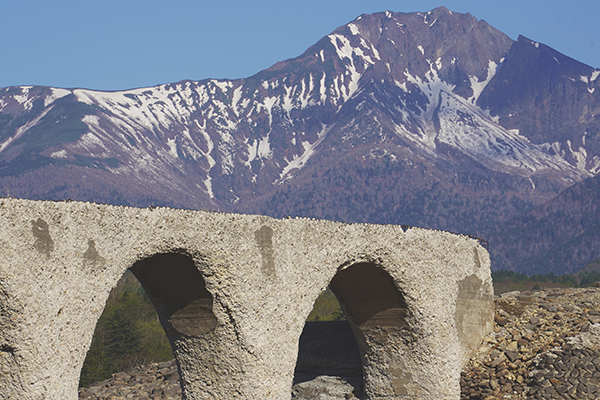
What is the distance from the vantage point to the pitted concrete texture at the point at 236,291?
10.7 m

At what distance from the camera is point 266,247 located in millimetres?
14359

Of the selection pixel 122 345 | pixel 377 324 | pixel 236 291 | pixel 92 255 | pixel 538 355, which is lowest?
pixel 538 355

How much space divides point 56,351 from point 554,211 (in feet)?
624

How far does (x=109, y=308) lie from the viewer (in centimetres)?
5397

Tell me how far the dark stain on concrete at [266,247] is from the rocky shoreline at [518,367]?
601 cm

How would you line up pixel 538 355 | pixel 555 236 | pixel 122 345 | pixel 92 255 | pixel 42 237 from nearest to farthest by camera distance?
pixel 42 237 → pixel 92 255 → pixel 538 355 → pixel 122 345 → pixel 555 236

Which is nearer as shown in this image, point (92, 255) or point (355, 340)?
point (92, 255)

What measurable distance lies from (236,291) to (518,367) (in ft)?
28.3

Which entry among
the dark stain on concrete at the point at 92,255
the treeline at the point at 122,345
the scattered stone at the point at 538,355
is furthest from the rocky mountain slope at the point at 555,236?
the dark stain on concrete at the point at 92,255

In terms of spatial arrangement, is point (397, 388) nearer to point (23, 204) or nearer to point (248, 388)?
point (248, 388)

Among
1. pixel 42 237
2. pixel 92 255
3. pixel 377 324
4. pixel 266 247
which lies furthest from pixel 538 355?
pixel 42 237

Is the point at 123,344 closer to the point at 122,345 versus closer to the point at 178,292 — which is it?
the point at 122,345

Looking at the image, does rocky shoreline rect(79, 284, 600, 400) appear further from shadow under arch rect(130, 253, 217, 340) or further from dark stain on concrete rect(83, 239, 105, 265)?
dark stain on concrete rect(83, 239, 105, 265)

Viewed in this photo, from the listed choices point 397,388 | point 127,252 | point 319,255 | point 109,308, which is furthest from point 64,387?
point 109,308
